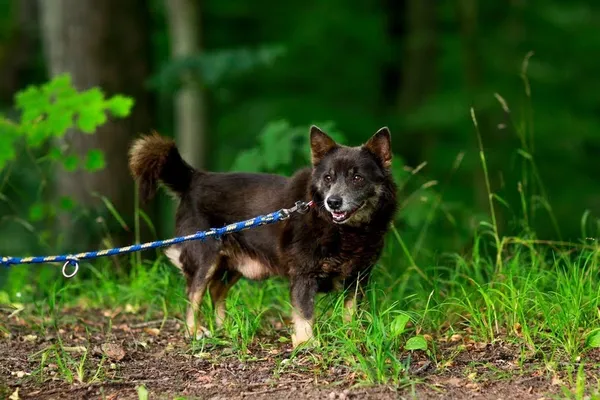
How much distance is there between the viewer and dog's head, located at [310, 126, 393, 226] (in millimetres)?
5016

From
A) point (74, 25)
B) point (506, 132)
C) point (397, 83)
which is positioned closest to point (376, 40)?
point (397, 83)

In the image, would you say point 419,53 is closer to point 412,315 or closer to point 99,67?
point 99,67

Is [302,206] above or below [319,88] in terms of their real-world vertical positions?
above

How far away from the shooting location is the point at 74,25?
905cm

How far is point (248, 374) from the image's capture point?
4.62m

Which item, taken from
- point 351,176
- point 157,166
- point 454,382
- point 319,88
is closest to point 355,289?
point 351,176

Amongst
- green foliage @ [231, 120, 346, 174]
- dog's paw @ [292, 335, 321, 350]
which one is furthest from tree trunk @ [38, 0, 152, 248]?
dog's paw @ [292, 335, 321, 350]

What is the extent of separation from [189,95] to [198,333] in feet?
26.5

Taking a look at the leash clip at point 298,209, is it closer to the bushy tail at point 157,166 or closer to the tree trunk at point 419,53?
the bushy tail at point 157,166

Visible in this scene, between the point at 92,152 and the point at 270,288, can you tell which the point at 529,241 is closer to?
the point at 270,288

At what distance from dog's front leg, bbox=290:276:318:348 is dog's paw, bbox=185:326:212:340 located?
549 millimetres

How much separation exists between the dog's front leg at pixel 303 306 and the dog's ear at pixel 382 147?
85cm

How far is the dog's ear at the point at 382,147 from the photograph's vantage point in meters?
5.27

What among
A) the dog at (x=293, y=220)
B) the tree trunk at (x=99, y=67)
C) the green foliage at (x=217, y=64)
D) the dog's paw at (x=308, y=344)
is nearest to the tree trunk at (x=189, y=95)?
the green foliage at (x=217, y=64)
